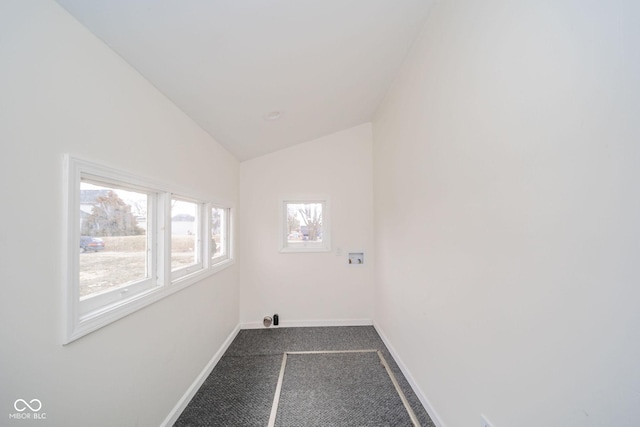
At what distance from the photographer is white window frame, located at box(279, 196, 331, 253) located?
3441 mm

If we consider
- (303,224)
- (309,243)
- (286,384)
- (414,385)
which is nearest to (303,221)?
(303,224)

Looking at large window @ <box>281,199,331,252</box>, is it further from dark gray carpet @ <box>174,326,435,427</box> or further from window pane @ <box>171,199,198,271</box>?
window pane @ <box>171,199,198,271</box>

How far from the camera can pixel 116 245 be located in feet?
4.53

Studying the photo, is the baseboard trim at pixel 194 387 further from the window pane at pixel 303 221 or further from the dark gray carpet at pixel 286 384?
the window pane at pixel 303 221

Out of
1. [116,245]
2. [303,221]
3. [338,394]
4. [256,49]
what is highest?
[256,49]

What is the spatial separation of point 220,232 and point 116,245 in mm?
1653

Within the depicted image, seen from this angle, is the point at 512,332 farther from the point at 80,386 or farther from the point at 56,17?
the point at 56,17

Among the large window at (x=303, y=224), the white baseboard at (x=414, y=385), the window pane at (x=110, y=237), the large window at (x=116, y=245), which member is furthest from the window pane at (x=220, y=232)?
the white baseboard at (x=414, y=385)

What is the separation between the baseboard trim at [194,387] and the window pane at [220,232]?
106cm

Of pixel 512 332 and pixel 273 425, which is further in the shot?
pixel 273 425

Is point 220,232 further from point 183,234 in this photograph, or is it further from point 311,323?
point 311,323

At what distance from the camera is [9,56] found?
0.81 metres

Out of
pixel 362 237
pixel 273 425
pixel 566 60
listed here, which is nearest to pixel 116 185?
pixel 273 425

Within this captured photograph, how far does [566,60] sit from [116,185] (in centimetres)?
209
